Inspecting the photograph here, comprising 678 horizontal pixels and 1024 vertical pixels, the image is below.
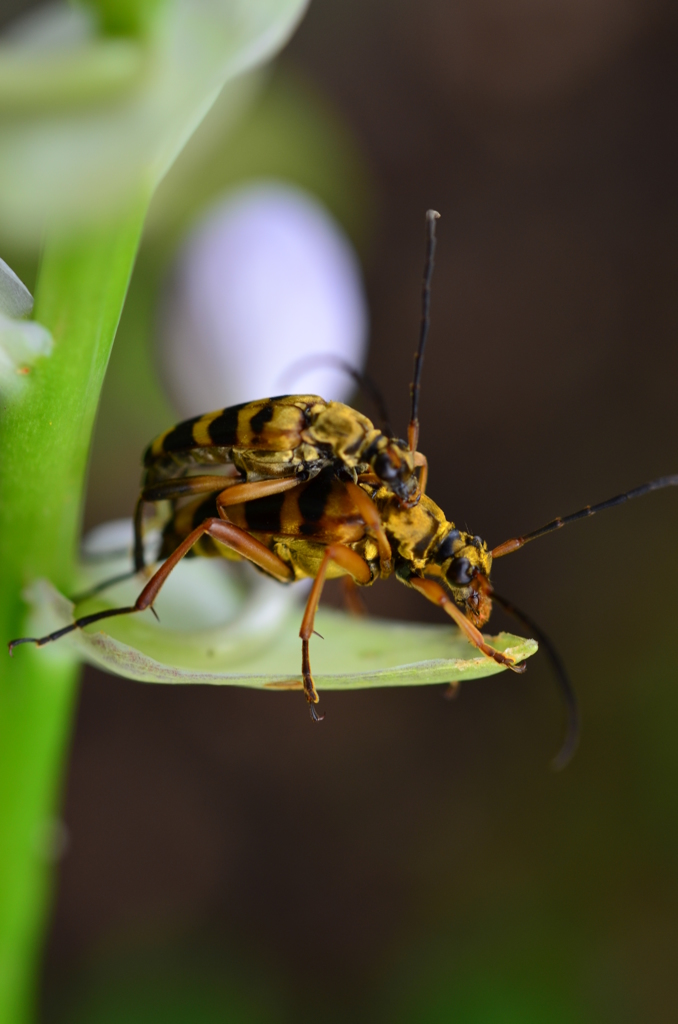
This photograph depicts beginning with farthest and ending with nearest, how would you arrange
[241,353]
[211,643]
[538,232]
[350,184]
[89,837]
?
[538,232], [89,837], [350,184], [241,353], [211,643]

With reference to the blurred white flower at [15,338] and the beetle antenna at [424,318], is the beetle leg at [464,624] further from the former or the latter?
the blurred white flower at [15,338]

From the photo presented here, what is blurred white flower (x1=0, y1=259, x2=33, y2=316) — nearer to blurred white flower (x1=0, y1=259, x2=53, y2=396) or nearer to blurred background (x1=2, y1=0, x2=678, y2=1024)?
blurred white flower (x1=0, y1=259, x2=53, y2=396)

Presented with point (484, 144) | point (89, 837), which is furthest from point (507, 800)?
point (484, 144)

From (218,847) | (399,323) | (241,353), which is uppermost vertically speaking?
(241,353)

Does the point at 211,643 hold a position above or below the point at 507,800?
above

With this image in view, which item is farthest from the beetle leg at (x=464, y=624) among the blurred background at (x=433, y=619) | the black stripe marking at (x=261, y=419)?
the blurred background at (x=433, y=619)

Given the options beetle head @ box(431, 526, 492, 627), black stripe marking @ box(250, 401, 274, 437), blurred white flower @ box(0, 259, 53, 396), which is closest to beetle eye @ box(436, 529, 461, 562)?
beetle head @ box(431, 526, 492, 627)

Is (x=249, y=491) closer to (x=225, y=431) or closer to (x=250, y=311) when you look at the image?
(x=225, y=431)

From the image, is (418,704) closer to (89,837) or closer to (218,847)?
(218,847)
